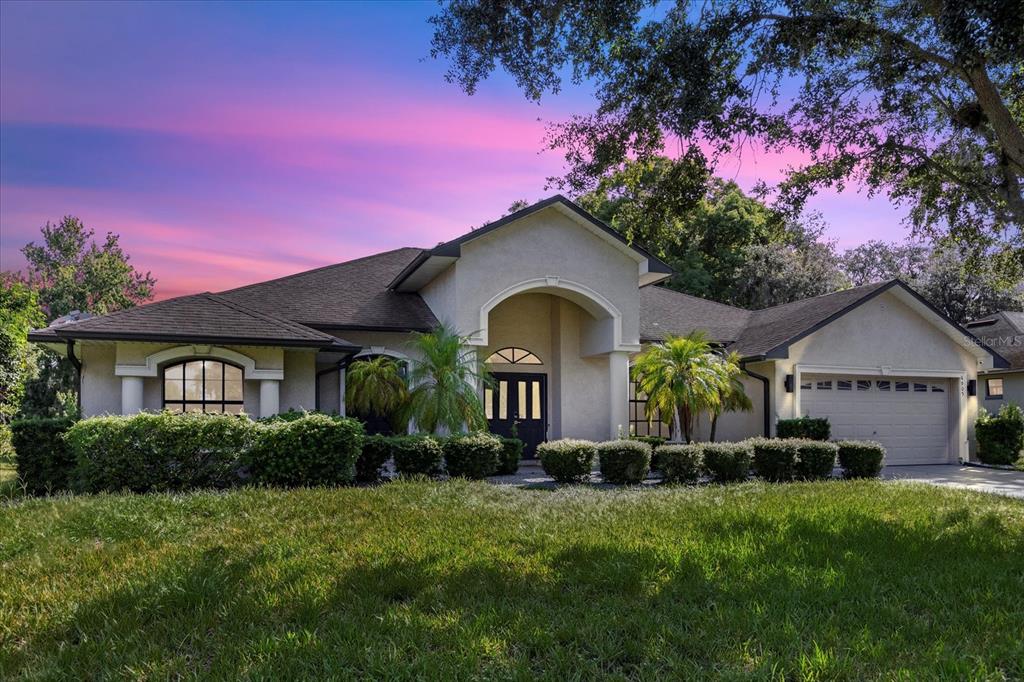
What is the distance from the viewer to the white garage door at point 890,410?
19.6 metres

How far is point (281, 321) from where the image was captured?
1588 cm

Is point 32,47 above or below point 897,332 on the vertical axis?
above

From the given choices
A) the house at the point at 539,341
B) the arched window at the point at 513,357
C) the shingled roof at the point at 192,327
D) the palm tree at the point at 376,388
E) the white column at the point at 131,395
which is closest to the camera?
the shingled roof at the point at 192,327

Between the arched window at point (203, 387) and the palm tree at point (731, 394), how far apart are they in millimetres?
10996

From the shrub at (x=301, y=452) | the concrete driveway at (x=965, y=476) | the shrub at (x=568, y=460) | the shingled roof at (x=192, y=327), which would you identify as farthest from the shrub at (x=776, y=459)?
the shingled roof at (x=192, y=327)

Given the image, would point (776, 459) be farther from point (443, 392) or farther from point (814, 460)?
point (443, 392)

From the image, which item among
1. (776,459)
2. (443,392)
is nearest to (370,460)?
(443,392)

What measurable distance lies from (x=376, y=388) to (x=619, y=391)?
20.0ft

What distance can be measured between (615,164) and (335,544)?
26.8 feet

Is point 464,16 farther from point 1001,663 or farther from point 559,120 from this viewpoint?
point 1001,663

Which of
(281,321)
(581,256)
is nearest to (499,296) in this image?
(581,256)

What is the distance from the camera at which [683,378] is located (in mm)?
16078

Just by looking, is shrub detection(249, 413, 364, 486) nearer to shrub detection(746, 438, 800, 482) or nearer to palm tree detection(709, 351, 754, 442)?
shrub detection(746, 438, 800, 482)

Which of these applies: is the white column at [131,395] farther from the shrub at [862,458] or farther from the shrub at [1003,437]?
the shrub at [1003,437]
